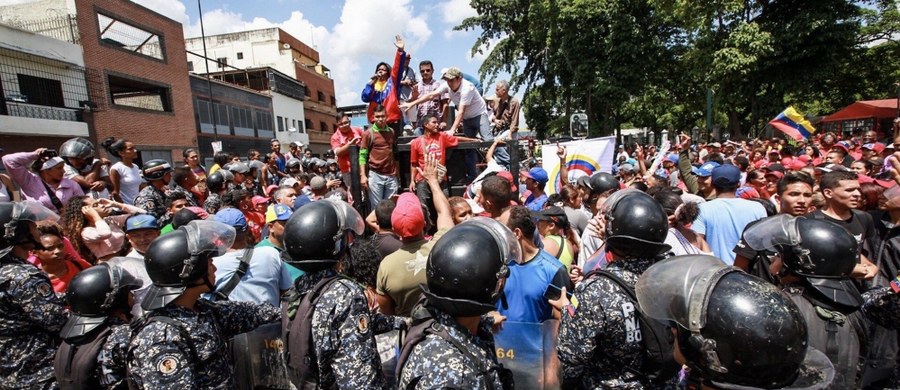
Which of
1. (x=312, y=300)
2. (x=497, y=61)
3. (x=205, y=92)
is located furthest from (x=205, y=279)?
(x=205, y=92)

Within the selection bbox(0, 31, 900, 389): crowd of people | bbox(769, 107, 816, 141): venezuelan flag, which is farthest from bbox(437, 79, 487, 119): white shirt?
bbox(769, 107, 816, 141): venezuelan flag

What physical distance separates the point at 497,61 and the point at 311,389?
24.8m

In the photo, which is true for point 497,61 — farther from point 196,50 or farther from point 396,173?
point 196,50

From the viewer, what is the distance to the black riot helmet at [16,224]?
2.75 metres

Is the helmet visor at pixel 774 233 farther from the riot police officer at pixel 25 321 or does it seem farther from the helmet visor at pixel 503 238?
the riot police officer at pixel 25 321

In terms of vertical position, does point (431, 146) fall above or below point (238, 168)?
above

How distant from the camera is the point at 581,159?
7312mm

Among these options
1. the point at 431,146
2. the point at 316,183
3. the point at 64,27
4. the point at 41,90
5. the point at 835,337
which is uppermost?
the point at 64,27

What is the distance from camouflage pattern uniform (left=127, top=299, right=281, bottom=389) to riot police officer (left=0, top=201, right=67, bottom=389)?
92 centimetres

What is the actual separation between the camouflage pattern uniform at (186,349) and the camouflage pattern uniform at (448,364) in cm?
107

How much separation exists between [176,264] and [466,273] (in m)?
1.43

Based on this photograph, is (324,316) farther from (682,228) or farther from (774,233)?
(682,228)

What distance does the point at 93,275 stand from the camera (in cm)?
238

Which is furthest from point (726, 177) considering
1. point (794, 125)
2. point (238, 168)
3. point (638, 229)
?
point (794, 125)
